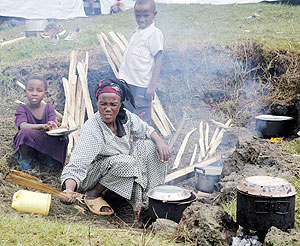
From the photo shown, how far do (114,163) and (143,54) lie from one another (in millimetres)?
2421

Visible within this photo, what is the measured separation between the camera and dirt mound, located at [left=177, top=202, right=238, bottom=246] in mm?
2824

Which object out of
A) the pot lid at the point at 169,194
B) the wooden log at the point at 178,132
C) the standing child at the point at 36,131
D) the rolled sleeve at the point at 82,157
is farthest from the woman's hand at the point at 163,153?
the wooden log at the point at 178,132

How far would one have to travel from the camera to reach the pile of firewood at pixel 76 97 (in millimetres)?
6660

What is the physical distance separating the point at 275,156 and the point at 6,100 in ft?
17.8

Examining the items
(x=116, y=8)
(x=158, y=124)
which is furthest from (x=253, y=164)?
(x=116, y=8)

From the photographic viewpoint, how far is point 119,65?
25.1ft

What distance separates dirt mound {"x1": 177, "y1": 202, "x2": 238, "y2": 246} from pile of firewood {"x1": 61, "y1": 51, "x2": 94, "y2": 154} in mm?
3848

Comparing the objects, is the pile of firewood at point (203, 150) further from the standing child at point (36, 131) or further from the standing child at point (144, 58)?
the standing child at point (36, 131)

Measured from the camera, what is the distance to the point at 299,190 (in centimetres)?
360

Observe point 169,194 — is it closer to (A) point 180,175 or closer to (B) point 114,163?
(B) point 114,163

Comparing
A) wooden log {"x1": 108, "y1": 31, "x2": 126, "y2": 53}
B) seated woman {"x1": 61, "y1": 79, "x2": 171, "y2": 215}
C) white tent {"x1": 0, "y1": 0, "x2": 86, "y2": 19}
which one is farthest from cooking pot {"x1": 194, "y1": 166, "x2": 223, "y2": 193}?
white tent {"x1": 0, "y1": 0, "x2": 86, "y2": 19}

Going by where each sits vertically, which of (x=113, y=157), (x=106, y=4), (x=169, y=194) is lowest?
(x=169, y=194)

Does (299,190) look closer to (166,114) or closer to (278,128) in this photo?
(278,128)

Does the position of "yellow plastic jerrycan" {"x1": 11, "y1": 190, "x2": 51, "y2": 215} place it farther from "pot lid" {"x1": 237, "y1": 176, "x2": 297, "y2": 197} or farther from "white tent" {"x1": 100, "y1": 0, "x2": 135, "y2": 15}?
"white tent" {"x1": 100, "y1": 0, "x2": 135, "y2": 15}
